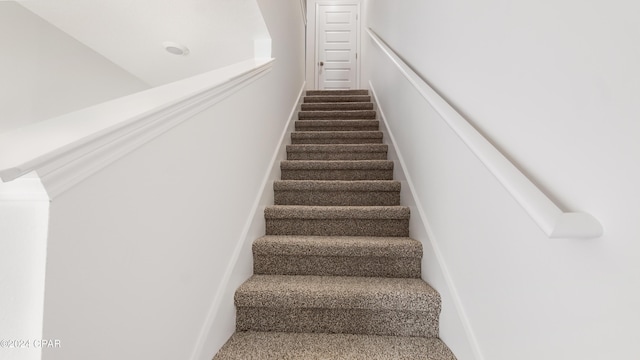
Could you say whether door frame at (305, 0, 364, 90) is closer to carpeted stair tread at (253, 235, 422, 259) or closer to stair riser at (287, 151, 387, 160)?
stair riser at (287, 151, 387, 160)

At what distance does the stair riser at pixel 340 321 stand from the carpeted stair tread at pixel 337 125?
2120mm

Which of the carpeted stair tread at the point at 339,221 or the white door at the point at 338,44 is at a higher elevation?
the white door at the point at 338,44

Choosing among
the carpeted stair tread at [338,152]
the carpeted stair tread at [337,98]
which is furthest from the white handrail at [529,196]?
the carpeted stair tread at [337,98]

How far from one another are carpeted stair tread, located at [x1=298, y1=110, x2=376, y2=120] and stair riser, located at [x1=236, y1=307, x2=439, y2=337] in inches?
97.7

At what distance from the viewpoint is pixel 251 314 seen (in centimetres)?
153

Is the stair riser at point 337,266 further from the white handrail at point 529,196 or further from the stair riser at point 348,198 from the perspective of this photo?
the white handrail at point 529,196

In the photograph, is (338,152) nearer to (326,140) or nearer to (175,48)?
(326,140)

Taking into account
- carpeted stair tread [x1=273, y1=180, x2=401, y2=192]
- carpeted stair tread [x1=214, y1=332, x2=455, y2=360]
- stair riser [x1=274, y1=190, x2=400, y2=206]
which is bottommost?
carpeted stair tread [x1=214, y1=332, x2=455, y2=360]

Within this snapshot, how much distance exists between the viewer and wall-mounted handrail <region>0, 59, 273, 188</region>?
55 cm

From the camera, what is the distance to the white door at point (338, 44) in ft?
19.5

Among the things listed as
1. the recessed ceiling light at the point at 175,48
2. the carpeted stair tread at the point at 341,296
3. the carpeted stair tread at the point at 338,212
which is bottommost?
the carpeted stair tread at the point at 341,296

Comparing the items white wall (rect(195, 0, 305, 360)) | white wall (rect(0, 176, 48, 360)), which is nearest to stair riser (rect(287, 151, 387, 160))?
white wall (rect(195, 0, 305, 360))

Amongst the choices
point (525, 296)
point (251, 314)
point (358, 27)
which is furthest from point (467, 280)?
point (358, 27)

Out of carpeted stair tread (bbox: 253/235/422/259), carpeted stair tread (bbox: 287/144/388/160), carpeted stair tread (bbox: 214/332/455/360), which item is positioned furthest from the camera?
carpeted stair tread (bbox: 287/144/388/160)
